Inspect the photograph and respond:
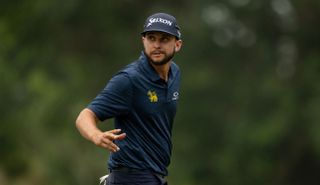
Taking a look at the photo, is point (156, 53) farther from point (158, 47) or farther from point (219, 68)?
point (219, 68)

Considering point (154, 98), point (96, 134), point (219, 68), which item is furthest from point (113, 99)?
point (219, 68)

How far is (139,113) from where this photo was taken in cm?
922

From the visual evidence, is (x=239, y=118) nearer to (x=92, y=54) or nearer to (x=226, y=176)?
(x=226, y=176)

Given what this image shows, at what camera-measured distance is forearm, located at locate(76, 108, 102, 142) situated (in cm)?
866

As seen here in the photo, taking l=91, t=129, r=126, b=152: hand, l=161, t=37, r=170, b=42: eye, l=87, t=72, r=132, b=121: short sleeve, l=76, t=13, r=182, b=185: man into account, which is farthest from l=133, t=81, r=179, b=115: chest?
l=91, t=129, r=126, b=152: hand

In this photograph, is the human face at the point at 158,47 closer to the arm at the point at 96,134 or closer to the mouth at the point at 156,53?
the mouth at the point at 156,53

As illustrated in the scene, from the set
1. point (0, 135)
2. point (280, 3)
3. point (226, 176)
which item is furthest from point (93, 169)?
point (280, 3)

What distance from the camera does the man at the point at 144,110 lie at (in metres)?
9.08

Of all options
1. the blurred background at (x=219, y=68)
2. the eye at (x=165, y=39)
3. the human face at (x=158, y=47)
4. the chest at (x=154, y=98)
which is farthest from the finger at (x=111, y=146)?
the blurred background at (x=219, y=68)

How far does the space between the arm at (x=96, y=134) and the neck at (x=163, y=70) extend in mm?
751

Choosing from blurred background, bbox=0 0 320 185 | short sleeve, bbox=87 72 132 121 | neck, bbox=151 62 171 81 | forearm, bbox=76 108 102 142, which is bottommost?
forearm, bbox=76 108 102 142

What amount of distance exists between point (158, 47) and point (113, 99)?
58 cm

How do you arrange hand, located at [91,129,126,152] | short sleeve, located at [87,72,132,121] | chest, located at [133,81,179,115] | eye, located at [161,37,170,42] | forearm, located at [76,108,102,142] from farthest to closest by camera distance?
eye, located at [161,37,170,42]
chest, located at [133,81,179,115]
short sleeve, located at [87,72,132,121]
forearm, located at [76,108,102,142]
hand, located at [91,129,126,152]

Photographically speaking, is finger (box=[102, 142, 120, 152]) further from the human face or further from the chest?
the human face
